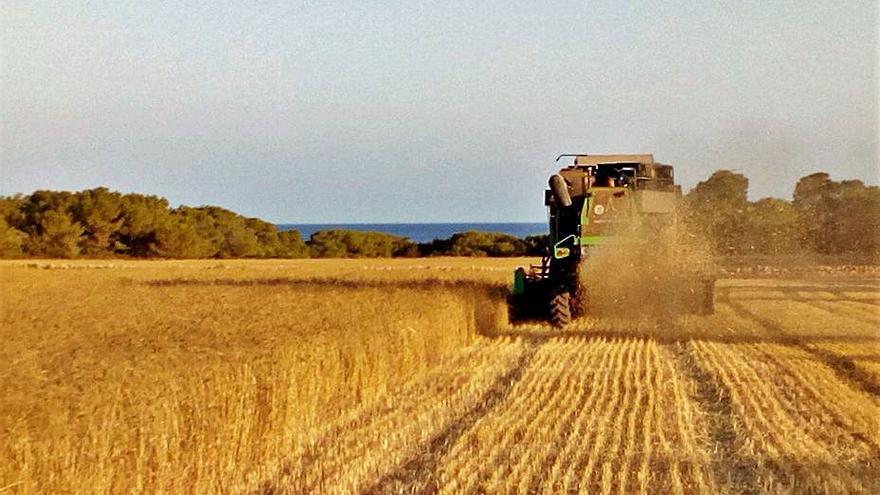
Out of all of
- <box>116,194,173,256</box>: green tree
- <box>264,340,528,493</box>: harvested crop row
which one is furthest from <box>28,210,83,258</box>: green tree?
<box>264,340,528,493</box>: harvested crop row

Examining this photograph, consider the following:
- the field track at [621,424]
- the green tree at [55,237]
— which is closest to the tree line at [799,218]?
the field track at [621,424]

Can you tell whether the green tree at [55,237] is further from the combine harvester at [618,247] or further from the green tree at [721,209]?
the combine harvester at [618,247]

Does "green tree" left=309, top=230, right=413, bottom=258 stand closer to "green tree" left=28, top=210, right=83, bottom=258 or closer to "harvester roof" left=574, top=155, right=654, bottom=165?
"green tree" left=28, top=210, right=83, bottom=258

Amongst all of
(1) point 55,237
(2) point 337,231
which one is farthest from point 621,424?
(2) point 337,231

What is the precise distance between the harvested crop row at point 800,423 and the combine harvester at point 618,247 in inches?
159

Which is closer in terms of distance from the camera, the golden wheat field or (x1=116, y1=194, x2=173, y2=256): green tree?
the golden wheat field

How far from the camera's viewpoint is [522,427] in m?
8.80

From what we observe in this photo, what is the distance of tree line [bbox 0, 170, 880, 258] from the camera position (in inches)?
965

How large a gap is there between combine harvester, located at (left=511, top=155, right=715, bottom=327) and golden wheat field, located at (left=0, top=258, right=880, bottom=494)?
2.15m

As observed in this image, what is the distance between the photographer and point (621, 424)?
8.94m

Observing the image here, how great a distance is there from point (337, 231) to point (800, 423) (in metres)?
47.7

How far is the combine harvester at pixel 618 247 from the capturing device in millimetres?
17172

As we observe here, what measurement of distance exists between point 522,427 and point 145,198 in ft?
139

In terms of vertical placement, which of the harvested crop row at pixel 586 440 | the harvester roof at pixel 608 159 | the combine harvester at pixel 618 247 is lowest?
the harvested crop row at pixel 586 440
